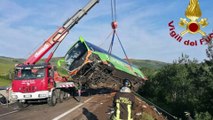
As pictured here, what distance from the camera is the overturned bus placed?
79.4ft

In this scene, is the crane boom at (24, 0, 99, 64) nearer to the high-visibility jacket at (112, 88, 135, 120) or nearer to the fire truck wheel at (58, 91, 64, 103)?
the fire truck wheel at (58, 91, 64, 103)

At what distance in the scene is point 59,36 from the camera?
27.3 m

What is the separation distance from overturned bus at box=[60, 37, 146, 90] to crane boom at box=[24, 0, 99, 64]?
94.2 inches

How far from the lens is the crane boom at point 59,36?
26.5 metres

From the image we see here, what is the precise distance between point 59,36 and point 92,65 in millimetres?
4048

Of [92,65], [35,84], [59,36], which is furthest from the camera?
[59,36]

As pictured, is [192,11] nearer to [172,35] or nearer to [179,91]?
[172,35]

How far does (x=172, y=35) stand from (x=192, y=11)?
76 centimetres

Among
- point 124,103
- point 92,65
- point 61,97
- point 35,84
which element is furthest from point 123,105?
point 61,97

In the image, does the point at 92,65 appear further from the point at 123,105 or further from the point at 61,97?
the point at 123,105

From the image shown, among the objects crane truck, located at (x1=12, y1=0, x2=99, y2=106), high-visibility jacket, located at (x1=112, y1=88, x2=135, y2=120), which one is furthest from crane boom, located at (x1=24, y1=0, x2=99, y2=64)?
high-visibility jacket, located at (x1=112, y1=88, x2=135, y2=120)

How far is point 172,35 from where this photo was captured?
9734mm

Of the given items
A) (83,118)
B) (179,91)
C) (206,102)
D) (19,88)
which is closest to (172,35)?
(83,118)

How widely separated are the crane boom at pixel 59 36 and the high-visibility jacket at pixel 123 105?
1699cm
